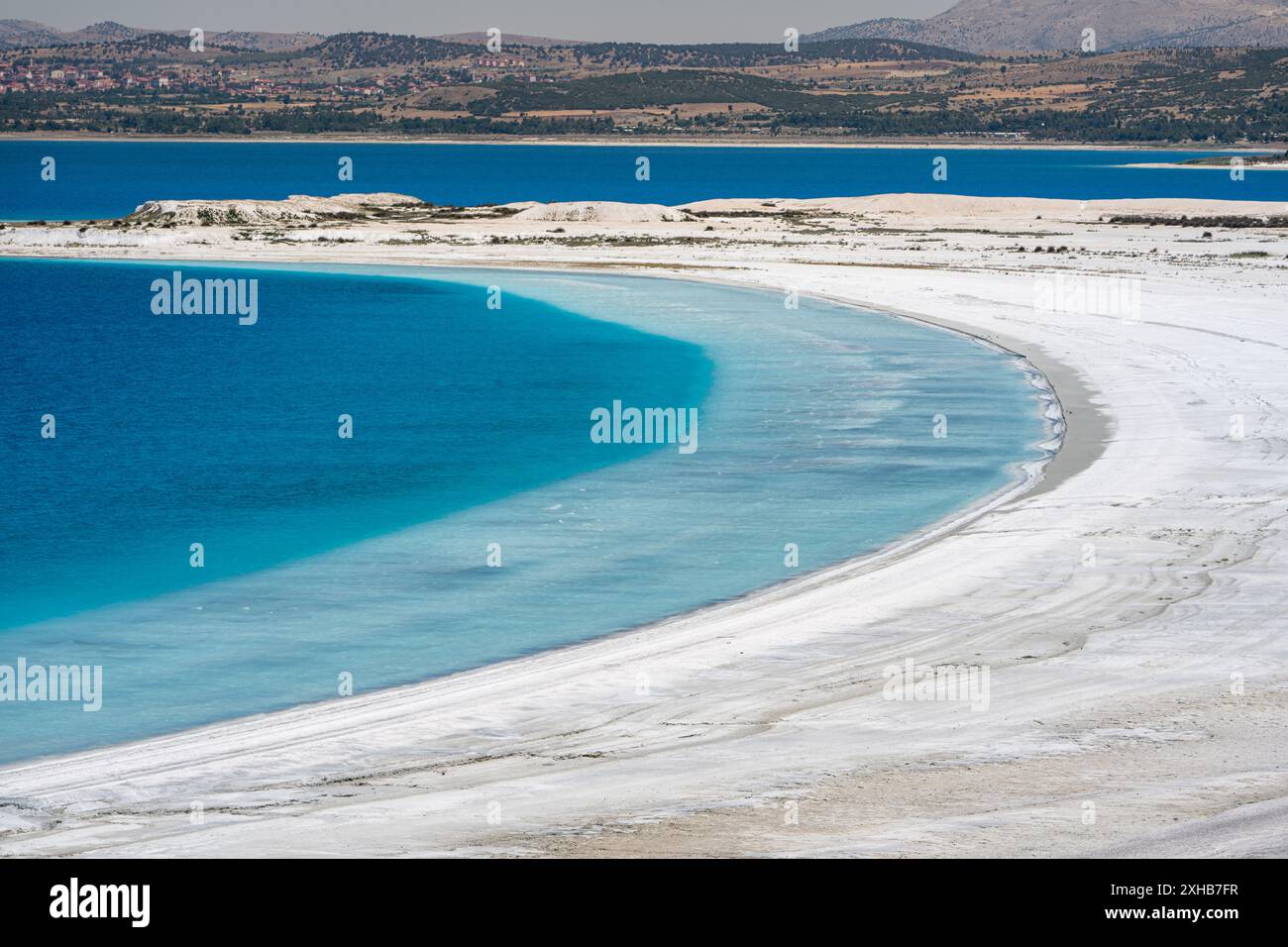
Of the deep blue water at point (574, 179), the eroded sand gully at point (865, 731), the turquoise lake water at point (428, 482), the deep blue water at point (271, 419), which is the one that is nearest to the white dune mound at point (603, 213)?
the deep blue water at point (271, 419)

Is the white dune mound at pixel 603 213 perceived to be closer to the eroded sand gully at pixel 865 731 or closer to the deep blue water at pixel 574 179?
the deep blue water at pixel 574 179

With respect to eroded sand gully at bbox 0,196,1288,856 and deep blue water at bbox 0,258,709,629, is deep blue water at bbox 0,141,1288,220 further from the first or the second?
eroded sand gully at bbox 0,196,1288,856

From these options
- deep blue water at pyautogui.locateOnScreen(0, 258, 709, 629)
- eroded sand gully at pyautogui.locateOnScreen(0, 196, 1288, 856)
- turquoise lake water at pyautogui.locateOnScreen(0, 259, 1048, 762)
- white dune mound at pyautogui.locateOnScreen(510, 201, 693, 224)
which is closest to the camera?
eroded sand gully at pyautogui.locateOnScreen(0, 196, 1288, 856)

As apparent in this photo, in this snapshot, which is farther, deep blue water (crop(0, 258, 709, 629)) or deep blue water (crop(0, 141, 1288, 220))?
deep blue water (crop(0, 141, 1288, 220))

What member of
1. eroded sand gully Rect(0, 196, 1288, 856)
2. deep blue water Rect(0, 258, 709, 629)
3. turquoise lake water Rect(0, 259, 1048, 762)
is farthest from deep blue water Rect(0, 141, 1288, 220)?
eroded sand gully Rect(0, 196, 1288, 856)

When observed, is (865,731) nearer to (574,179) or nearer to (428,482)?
(428,482)

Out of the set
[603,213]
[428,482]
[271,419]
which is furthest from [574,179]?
[428,482]
